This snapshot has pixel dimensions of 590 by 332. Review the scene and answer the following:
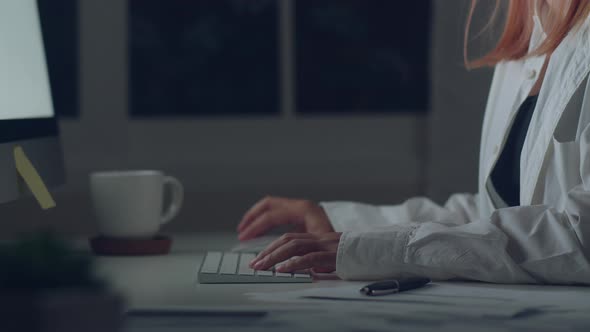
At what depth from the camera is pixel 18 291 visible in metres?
0.53

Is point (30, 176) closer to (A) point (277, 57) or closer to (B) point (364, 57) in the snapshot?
(A) point (277, 57)

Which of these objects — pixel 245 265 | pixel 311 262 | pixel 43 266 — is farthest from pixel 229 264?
pixel 43 266

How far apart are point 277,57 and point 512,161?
46.1 inches

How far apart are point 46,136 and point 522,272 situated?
0.74m

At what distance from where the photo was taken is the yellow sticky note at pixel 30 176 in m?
1.15

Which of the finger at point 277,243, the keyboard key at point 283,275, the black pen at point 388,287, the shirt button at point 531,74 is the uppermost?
the shirt button at point 531,74

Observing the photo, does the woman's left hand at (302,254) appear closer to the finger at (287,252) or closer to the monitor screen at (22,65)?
the finger at (287,252)

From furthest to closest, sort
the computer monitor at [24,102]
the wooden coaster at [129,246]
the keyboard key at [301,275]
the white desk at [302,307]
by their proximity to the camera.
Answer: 1. the wooden coaster at [129,246]
2. the computer monitor at [24,102]
3. the keyboard key at [301,275]
4. the white desk at [302,307]

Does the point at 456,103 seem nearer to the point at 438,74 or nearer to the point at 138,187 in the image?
the point at 438,74

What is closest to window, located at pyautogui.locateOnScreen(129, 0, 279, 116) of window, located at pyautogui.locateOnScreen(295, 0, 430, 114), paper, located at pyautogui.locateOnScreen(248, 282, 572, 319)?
window, located at pyautogui.locateOnScreen(295, 0, 430, 114)

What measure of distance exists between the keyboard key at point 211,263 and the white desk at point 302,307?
2 centimetres

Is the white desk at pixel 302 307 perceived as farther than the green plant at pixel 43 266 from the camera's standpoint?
Yes

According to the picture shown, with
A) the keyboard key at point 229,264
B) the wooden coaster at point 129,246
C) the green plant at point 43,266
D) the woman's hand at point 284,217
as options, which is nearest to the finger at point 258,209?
the woman's hand at point 284,217

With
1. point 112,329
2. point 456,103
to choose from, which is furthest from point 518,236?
point 456,103
